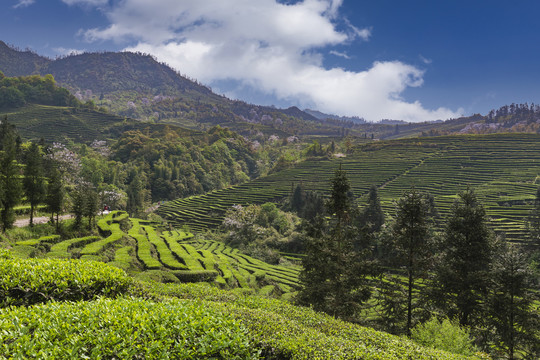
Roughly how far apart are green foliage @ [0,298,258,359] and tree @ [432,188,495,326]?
1885 cm

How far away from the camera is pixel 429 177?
7694 cm

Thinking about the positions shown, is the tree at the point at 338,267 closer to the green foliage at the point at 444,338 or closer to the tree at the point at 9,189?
the green foliage at the point at 444,338

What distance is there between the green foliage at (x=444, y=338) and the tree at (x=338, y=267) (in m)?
3.60

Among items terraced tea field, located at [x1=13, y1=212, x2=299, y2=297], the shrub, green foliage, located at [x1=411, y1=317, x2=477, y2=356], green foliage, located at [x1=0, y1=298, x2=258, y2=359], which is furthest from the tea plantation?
the shrub

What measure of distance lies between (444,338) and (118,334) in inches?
693

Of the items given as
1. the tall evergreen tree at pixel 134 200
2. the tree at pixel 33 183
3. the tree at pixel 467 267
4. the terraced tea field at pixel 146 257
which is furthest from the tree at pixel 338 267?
the tall evergreen tree at pixel 134 200

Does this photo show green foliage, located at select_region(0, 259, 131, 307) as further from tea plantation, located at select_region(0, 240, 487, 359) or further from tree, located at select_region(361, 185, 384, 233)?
tree, located at select_region(361, 185, 384, 233)

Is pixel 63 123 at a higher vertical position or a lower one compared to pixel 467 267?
higher

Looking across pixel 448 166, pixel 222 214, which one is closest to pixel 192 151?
pixel 222 214

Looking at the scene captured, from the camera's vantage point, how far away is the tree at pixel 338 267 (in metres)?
17.6

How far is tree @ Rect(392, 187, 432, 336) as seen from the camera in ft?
58.2

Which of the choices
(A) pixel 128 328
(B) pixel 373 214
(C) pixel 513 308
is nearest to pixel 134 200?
(B) pixel 373 214

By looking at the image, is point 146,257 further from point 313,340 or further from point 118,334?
point 118,334

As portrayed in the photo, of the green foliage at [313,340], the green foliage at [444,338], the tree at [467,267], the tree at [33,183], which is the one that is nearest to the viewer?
the green foliage at [313,340]
